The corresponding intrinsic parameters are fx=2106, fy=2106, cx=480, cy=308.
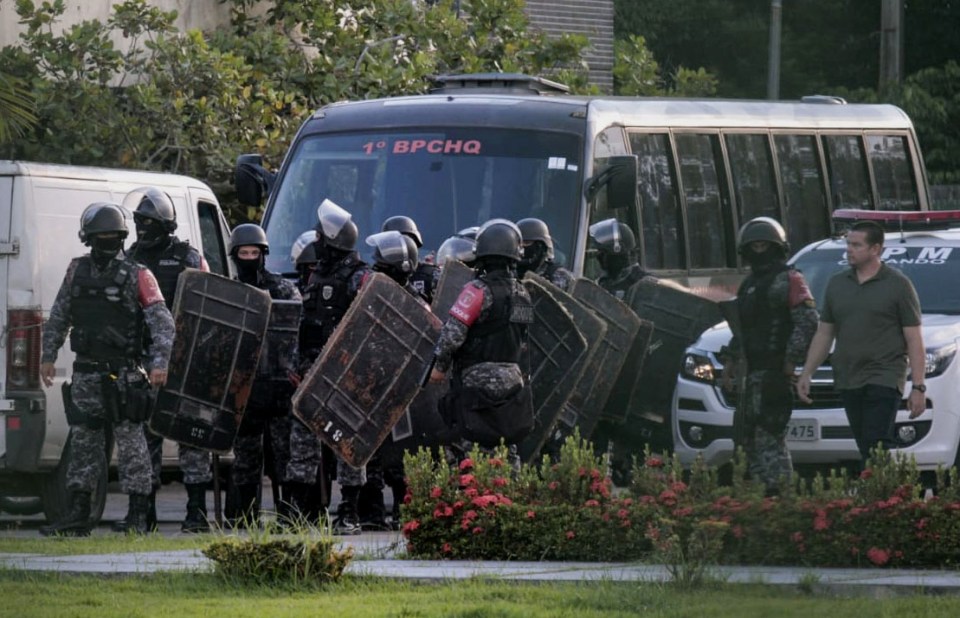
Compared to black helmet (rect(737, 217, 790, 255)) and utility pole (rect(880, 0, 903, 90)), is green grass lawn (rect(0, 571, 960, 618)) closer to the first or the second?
black helmet (rect(737, 217, 790, 255))

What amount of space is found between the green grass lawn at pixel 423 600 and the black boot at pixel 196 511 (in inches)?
123

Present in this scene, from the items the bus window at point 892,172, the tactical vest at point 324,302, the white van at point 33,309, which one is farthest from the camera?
the bus window at point 892,172

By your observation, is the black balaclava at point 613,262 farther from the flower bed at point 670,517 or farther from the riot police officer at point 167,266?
the flower bed at point 670,517

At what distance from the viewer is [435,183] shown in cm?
1526

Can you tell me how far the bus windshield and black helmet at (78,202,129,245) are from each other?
3.09 m

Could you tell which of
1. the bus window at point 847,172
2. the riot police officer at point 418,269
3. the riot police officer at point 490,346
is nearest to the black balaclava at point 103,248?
the riot police officer at point 418,269

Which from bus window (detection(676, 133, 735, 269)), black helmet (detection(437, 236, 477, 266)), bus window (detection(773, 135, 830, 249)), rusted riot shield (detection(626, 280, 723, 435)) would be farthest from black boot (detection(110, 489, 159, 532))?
bus window (detection(773, 135, 830, 249))

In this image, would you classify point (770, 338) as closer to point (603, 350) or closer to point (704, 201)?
point (603, 350)

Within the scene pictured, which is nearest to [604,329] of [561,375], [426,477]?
[561,375]

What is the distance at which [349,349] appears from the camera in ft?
39.0

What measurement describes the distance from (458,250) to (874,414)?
288cm

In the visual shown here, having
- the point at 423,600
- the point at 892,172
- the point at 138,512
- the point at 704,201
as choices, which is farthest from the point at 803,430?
the point at 892,172

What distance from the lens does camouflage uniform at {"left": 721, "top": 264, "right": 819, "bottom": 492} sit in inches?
478

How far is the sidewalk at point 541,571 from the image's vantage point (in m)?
8.59
